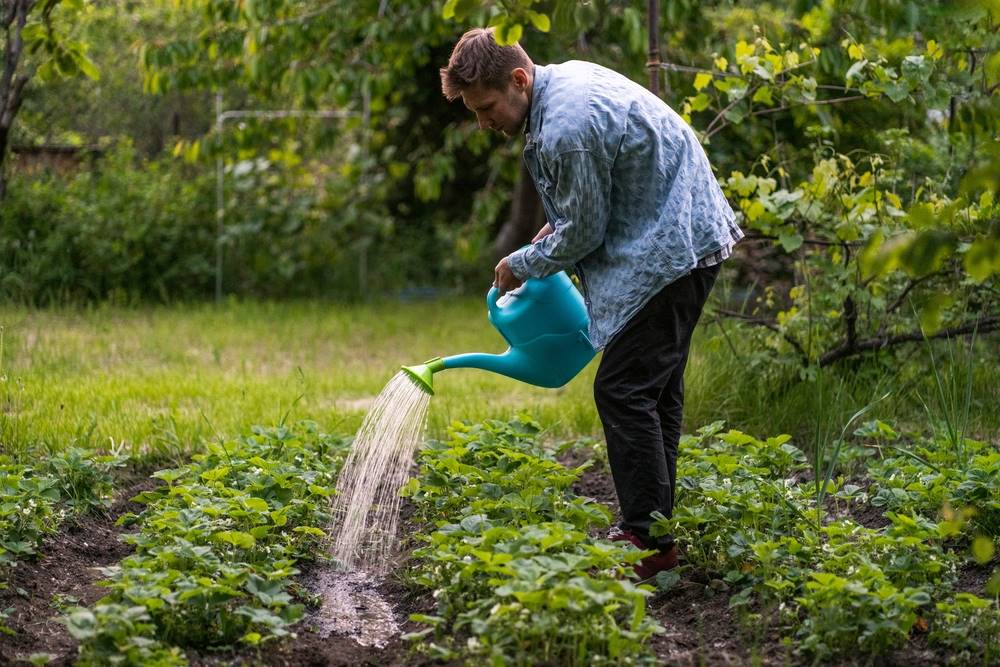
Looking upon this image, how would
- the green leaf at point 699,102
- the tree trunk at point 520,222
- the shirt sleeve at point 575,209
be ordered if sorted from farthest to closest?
the tree trunk at point 520,222 < the green leaf at point 699,102 < the shirt sleeve at point 575,209

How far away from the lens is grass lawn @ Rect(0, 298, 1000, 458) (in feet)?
14.3

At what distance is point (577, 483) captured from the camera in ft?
13.4

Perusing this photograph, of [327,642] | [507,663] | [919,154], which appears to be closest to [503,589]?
[507,663]

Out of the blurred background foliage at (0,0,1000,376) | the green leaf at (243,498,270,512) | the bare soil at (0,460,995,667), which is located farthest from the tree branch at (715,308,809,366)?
the green leaf at (243,498,270,512)

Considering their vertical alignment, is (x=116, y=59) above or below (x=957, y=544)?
above

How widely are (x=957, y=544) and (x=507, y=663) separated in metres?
1.45

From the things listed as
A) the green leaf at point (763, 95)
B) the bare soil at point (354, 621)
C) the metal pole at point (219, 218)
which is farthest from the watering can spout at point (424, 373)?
the metal pole at point (219, 218)

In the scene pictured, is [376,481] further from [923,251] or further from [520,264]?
[923,251]

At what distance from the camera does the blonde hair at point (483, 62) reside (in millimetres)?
2910

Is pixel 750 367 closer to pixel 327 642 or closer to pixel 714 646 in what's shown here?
pixel 714 646

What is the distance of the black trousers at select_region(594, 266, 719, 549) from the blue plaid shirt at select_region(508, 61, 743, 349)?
0.06 metres

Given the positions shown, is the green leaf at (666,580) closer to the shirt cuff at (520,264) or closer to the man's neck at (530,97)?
the shirt cuff at (520,264)

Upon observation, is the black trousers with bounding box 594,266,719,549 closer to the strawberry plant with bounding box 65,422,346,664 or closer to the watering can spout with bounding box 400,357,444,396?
the watering can spout with bounding box 400,357,444,396

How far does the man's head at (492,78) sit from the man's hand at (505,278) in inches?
14.1
